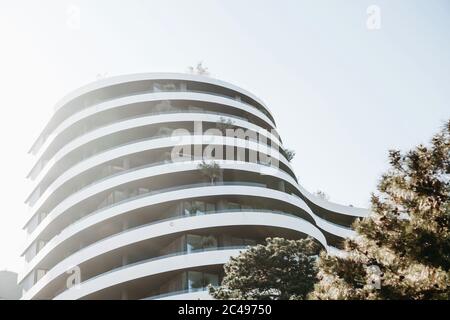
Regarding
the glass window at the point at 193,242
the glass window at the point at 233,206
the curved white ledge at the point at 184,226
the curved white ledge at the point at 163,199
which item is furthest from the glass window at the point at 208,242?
the glass window at the point at 233,206

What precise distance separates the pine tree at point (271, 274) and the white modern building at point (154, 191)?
8.71m

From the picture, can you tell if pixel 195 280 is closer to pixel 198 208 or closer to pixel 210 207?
pixel 198 208

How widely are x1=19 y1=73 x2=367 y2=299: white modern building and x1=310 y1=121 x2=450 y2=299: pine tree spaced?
2308 cm

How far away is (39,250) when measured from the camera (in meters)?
51.0

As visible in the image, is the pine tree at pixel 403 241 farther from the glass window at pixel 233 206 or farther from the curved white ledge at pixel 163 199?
the glass window at pixel 233 206

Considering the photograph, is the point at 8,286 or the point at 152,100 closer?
the point at 152,100

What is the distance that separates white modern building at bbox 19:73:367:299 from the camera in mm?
38219

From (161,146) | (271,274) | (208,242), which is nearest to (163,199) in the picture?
(208,242)

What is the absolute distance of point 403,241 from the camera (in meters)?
12.4

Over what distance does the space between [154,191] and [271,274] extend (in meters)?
16.6

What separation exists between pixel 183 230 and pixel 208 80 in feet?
56.8

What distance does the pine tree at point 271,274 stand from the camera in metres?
26.1

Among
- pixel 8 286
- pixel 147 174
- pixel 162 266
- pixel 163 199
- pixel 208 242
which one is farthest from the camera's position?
pixel 8 286

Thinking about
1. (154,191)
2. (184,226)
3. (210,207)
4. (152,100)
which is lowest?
(184,226)
